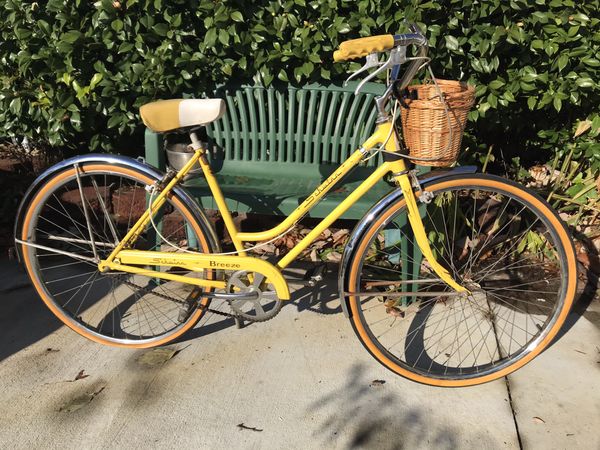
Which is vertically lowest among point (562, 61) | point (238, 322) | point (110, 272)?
point (238, 322)

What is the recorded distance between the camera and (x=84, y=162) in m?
2.80

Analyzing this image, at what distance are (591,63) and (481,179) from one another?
1.29 m

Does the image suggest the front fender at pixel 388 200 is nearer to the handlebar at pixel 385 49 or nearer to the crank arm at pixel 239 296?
the handlebar at pixel 385 49

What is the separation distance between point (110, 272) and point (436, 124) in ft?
5.54

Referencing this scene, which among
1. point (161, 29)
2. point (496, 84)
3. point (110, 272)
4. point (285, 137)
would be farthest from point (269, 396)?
point (496, 84)

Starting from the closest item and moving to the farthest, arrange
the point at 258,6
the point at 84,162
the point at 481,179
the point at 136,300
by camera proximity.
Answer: the point at 481,179
the point at 84,162
the point at 258,6
the point at 136,300

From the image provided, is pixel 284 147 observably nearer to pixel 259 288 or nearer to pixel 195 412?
pixel 259 288

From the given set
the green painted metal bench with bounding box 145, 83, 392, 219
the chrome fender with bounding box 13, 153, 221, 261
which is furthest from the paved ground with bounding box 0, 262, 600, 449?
the green painted metal bench with bounding box 145, 83, 392, 219

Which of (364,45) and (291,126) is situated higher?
(364,45)

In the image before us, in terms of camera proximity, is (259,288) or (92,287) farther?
(92,287)

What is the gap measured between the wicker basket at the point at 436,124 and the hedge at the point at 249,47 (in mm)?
752

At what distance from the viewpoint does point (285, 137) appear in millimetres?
3584

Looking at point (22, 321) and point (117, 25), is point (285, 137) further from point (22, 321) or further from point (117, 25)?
point (22, 321)

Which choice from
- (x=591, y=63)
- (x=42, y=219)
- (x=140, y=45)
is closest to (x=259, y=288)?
(x=140, y=45)
